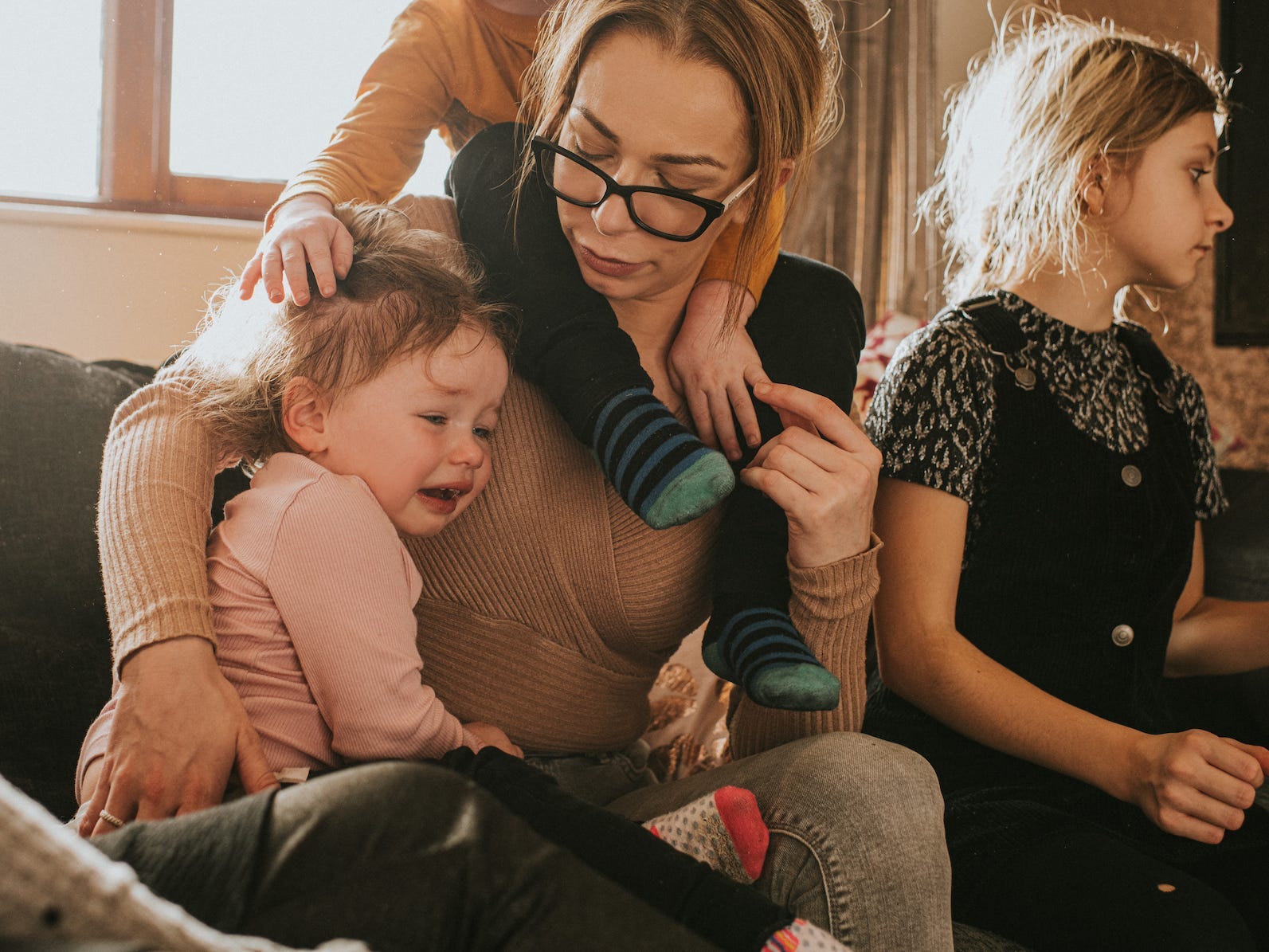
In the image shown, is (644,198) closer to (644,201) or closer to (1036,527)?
(644,201)

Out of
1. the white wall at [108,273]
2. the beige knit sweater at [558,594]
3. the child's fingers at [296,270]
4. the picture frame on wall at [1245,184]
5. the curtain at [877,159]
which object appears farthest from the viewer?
the curtain at [877,159]

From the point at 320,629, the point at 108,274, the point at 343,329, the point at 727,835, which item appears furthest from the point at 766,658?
the point at 108,274


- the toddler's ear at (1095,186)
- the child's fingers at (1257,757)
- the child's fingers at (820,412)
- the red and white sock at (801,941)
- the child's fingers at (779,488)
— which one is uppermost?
the toddler's ear at (1095,186)

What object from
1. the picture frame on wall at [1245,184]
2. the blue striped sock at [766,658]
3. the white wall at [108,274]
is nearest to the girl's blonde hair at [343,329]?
the blue striped sock at [766,658]

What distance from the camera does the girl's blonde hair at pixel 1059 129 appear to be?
1354 millimetres

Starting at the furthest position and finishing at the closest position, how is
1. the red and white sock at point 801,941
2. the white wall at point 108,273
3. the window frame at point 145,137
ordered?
1. the window frame at point 145,137
2. the white wall at point 108,273
3. the red and white sock at point 801,941

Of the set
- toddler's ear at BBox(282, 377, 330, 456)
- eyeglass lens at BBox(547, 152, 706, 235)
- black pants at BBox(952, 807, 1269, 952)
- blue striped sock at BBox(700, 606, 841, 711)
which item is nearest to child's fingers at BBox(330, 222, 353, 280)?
toddler's ear at BBox(282, 377, 330, 456)

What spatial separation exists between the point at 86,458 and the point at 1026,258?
3.97ft

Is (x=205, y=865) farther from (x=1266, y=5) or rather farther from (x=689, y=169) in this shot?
(x=1266, y=5)

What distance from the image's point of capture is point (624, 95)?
3.25ft

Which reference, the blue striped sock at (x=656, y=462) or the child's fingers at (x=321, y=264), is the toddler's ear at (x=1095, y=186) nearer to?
the blue striped sock at (x=656, y=462)

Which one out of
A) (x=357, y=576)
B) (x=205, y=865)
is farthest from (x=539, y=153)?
(x=205, y=865)

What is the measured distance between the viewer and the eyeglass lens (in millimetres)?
1021

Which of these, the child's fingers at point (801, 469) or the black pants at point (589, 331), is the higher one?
the black pants at point (589, 331)
